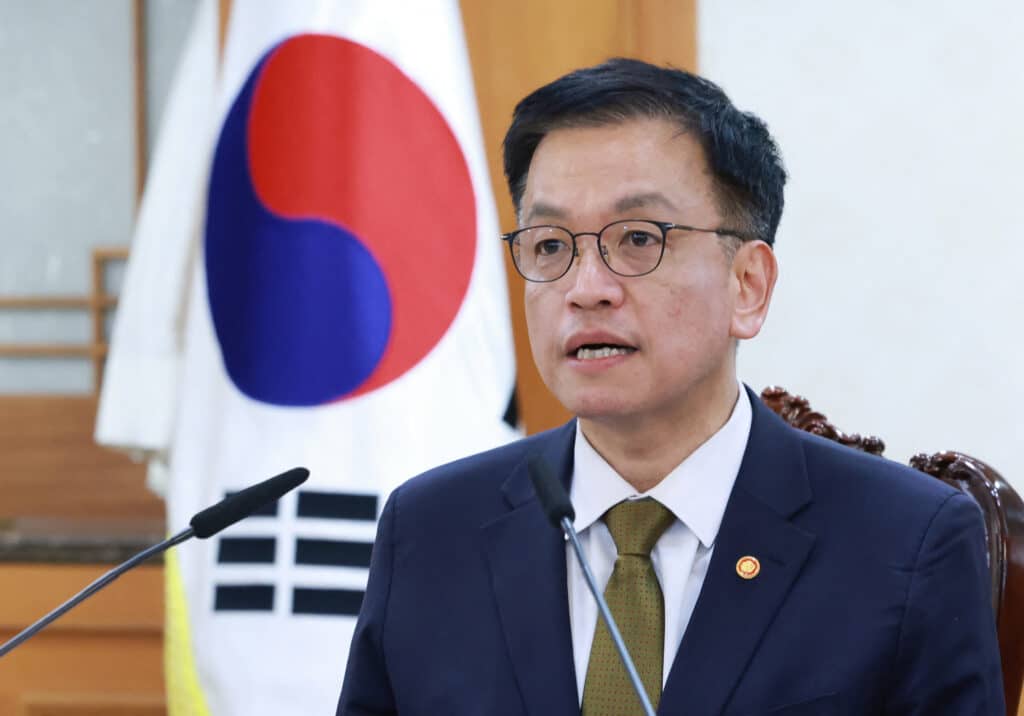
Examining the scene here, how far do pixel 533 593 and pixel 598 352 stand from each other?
9.8 inches

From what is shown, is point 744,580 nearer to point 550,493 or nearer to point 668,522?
point 668,522

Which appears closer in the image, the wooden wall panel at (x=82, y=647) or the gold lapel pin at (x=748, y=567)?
the gold lapel pin at (x=748, y=567)

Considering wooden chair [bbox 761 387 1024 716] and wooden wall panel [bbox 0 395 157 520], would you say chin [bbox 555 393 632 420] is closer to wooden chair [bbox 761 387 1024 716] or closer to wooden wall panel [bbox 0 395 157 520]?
wooden chair [bbox 761 387 1024 716]

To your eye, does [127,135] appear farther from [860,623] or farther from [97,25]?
[860,623]

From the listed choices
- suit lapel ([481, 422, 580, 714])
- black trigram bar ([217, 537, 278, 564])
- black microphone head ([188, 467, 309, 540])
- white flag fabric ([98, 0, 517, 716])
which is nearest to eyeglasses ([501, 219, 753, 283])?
suit lapel ([481, 422, 580, 714])

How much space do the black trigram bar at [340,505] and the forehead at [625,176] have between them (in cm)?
95

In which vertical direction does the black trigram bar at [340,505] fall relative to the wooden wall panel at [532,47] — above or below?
below

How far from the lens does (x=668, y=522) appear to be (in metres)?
1.24

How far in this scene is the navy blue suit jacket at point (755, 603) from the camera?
1.12 metres

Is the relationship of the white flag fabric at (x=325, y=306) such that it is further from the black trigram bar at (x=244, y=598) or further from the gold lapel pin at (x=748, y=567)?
the gold lapel pin at (x=748, y=567)

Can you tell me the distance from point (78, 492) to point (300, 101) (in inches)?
54.4

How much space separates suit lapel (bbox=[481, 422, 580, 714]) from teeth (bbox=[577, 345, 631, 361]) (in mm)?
180

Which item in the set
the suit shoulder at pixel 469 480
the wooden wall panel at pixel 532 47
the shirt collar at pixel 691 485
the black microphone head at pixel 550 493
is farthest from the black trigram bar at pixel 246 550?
the black microphone head at pixel 550 493

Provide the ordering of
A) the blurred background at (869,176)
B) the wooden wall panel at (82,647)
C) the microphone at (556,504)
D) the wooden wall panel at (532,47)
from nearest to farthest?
the microphone at (556,504) < the blurred background at (869,176) < the wooden wall panel at (532,47) < the wooden wall panel at (82,647)
